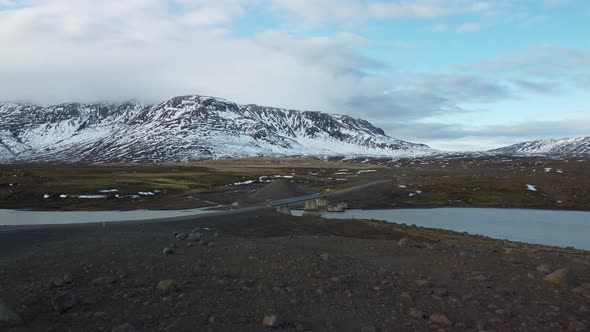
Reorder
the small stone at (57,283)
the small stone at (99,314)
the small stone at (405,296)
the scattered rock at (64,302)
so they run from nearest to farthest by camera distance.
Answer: the small stone at (99,314) < the scattered rock at (64,302) < the small stone at (405,296) < the small stone at (57,283)

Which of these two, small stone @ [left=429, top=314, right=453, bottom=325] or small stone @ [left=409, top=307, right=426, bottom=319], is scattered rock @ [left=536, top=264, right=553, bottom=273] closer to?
small stone @ [left=429, top=314, right=453, bottom=325]

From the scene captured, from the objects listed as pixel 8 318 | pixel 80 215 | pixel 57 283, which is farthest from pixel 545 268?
pixel 80 215

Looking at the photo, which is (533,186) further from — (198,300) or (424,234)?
(198,300)

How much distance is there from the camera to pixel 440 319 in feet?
41.0

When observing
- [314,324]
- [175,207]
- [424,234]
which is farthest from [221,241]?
[175,207]

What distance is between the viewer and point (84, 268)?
17.1 m

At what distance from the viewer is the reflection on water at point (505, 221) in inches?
2087

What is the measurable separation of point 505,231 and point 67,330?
56.4 metres

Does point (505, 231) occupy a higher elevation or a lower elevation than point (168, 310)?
lower

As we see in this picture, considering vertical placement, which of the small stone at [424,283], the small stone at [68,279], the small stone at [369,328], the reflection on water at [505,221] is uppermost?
the small stone at [68,279]

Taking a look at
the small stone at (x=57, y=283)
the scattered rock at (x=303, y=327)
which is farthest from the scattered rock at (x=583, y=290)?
the small stone at (x=57, y=283)

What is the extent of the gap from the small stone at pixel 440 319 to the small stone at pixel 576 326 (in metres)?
3.21

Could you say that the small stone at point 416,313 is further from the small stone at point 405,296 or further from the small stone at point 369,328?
the small stone at point 369,328

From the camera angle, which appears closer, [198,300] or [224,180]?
[198,300]
